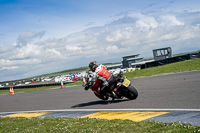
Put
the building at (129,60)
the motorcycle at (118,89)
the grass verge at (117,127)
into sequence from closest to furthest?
the grass verge at (117,127) → the motorcycle at (118,89) → the building at (129,60)

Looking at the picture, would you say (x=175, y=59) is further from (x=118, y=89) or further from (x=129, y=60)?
(x=129, y=60)

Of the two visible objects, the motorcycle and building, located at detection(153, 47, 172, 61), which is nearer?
the motorcycle

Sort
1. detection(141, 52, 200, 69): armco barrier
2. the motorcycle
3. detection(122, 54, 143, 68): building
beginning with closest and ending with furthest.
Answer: the motorcycle
detection(141, 52, 200, 69): armco barrier
detection(122, 54, 143, 68): building

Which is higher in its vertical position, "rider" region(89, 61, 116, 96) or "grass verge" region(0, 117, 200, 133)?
"rider" region(89, 61, 116, 96)

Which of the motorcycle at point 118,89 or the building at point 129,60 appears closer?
the motorcycle at point 118,89

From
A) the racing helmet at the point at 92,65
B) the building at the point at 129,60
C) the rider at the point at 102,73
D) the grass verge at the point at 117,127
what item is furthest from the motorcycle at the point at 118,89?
the building at the point at 129,60

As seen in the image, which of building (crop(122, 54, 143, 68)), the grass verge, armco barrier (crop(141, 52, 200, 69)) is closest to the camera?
the grass verge

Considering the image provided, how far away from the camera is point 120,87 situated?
31.6 feet

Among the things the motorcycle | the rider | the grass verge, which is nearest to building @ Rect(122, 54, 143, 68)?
the motorcycle

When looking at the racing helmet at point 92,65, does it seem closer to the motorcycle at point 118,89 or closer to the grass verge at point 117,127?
the motorcycle at point 118,89

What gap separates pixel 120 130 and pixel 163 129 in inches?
Answer: 33.9

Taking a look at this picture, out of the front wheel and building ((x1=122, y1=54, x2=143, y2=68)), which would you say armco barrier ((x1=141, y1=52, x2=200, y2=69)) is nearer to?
the front wheel

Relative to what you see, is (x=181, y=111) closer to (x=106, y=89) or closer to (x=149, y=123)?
(x=149, y=123)

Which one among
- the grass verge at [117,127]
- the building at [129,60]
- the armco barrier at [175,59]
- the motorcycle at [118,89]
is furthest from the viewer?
the building at [129,60]
